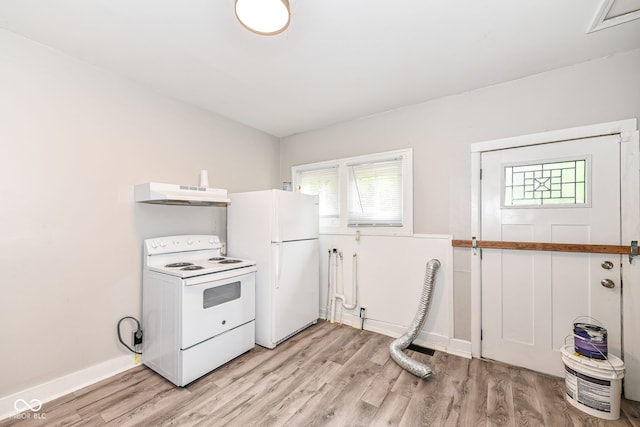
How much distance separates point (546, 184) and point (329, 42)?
2112mm

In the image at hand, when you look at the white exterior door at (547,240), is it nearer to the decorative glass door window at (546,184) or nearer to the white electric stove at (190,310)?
the decorative glass door window at (546,184)

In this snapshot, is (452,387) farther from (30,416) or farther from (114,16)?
(114,16)

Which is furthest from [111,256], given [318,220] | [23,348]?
[318,220]

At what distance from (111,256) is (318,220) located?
6.94 ft

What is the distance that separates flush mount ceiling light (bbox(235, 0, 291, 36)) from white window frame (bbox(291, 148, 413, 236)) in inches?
75.5

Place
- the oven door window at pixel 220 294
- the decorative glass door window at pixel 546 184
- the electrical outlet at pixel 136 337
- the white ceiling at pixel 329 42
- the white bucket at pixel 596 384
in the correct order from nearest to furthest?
the white ceiling at pixel 329 42 < the white bucket at pixel 596 384 < the decorative glass door window at pixel 546 184 < the oven door window at pixel 220 294 < the electrical outlet at pixel 136 337

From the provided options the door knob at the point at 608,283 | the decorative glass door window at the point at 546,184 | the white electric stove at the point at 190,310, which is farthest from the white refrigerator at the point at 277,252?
the door knob at the point at 608,283

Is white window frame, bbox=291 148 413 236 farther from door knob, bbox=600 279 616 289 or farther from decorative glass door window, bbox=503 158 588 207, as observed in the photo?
door knob, bbox=600 279 616 289

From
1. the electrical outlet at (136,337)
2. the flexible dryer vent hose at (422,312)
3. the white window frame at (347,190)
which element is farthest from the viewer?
the white window frame at (347,190)

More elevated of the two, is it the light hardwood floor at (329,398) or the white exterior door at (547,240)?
the white exterior door at (547,240)

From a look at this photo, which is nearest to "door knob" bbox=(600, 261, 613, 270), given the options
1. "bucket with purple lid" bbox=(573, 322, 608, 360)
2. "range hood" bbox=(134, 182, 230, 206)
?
"bucket with purple lid" bbox=(573, 322, 608, 360)

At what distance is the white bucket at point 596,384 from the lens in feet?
5.57

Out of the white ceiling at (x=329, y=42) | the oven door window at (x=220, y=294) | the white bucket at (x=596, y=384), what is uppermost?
the white ceiling at (x=329, y=42)

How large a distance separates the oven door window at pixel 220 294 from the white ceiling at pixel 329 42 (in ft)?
6.08
